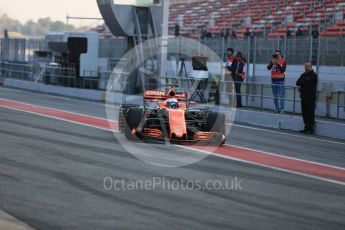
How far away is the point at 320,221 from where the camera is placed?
8.12 metres

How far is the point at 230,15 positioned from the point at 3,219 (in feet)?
104

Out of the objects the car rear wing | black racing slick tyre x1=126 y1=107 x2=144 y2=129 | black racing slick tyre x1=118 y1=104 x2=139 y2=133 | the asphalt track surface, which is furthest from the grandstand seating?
the asphalt track surface

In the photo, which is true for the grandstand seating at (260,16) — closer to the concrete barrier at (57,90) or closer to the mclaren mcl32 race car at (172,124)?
the concrete barrier at (57,90)

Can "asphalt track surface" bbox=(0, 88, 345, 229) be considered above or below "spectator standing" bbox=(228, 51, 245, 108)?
below

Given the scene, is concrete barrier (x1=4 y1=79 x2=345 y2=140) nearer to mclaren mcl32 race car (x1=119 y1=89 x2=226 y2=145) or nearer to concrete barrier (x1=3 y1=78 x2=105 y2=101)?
concrete barrier (x1=3 y1=78 x2=105 y2=101)

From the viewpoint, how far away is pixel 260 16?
3500 cm

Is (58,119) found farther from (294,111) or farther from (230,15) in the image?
(230,15)

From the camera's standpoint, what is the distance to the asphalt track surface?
25.5 ft

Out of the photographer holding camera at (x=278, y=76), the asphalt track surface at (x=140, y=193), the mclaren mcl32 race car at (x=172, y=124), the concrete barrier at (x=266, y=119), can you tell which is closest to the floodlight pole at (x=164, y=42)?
the concrete barrier at (x=266, y=119)

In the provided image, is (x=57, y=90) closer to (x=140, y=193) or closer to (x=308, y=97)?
(x=308, y=97)

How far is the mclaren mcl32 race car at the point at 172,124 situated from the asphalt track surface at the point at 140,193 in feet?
1.84

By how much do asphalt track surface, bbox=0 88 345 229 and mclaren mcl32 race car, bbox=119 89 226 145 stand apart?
0.56 m

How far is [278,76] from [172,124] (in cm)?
840

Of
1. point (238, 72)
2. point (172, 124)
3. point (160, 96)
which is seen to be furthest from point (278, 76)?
point (172, 124)
